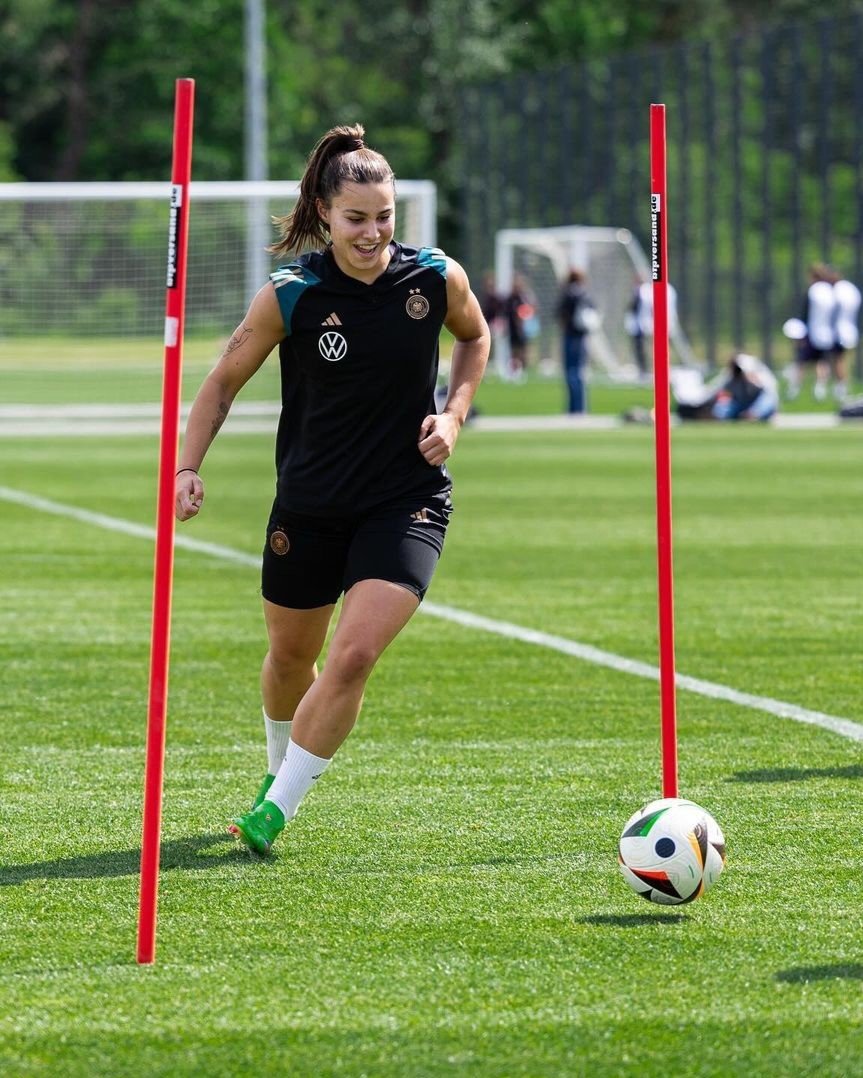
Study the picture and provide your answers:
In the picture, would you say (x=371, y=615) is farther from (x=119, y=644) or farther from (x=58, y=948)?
(x=119, y=644)

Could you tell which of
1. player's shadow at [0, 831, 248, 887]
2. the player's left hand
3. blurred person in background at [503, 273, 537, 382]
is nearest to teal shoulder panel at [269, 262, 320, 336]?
the player's left hand

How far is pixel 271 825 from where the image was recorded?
5.75 metres

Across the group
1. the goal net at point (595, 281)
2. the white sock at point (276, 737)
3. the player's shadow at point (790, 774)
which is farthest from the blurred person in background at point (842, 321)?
the white sock at point (276, 737)

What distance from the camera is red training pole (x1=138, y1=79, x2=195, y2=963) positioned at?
181 inches

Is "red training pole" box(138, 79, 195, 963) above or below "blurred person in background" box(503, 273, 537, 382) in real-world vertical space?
below

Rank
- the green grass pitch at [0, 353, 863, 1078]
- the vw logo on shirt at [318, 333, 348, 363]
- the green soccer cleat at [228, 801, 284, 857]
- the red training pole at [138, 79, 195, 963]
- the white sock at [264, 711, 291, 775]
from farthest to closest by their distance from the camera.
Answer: the white sock at [264, 711, 291, 775]
the green soccer cleat at [228, 801, 284, 857]
the vw logo on shirt at [318, 333, 348, 363]
the red training pole at [138, 79, 195, 963]
the green grass pitch at [0, 353, 863, 1078]

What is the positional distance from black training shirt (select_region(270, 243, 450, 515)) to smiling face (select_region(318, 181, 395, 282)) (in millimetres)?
112

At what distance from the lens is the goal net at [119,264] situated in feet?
96.0

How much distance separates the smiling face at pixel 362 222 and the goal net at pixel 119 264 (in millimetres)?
23434

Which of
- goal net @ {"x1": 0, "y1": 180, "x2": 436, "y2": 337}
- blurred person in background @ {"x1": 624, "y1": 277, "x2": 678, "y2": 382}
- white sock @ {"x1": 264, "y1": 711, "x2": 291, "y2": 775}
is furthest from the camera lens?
blurred person in background @ {"x1": 624, "y1": 277, "x2": 678, "y2": 382}

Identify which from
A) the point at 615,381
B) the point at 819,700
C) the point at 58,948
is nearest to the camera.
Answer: the point at 58,948

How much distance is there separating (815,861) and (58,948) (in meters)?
2.18

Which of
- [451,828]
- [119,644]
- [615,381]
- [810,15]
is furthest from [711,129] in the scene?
[451,828]

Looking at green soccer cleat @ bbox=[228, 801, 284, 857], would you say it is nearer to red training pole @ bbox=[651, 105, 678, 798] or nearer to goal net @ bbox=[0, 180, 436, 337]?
red training pole @ bbox=[651, 105, 678, 798]
